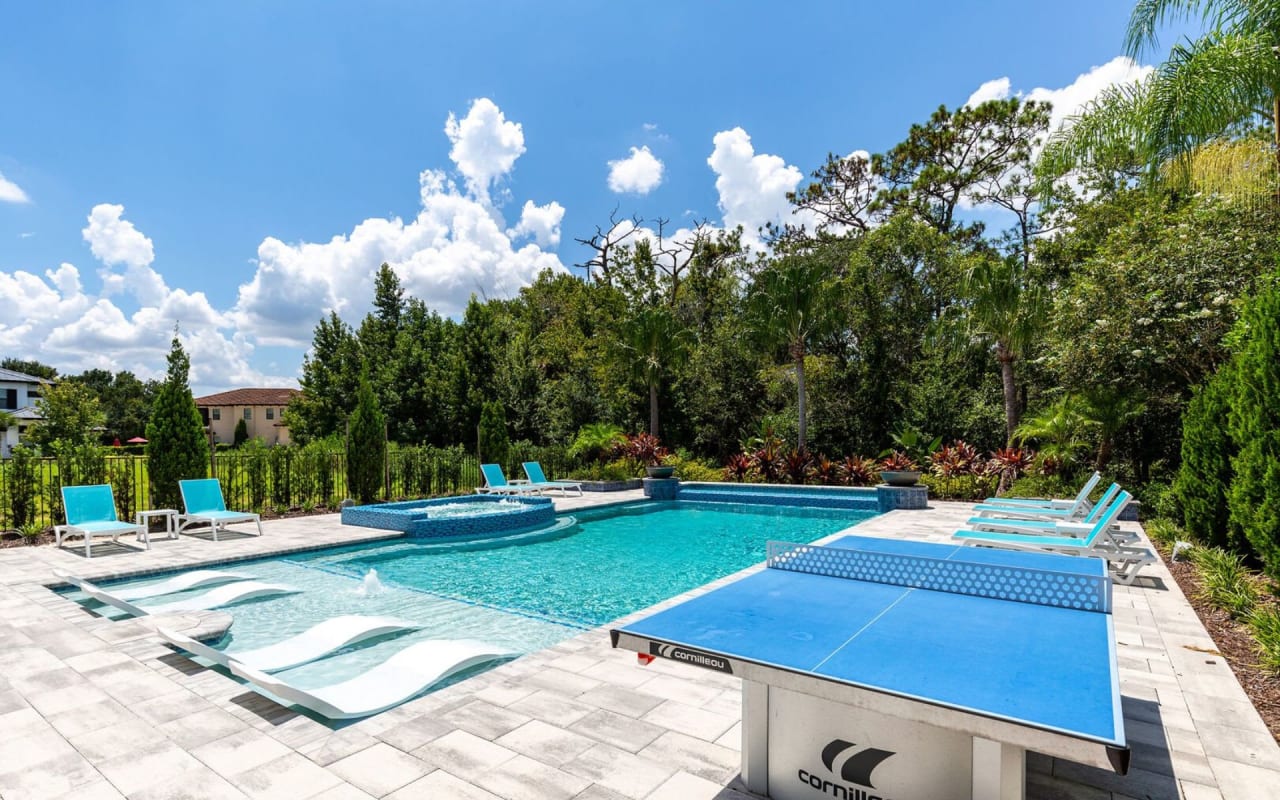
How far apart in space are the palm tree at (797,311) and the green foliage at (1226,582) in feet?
40.0

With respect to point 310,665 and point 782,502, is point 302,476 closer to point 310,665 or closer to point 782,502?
point 310,665

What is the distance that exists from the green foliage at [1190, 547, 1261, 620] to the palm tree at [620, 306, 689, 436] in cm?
1652

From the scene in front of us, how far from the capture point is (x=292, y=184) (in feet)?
60.4

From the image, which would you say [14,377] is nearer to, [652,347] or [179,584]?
[652,347]

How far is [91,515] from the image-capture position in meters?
9.86

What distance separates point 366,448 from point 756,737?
13.9 m

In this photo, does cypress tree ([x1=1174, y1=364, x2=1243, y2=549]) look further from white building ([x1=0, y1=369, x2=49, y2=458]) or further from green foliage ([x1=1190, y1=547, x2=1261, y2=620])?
white building ([x1=0, y1=369, x2=49, y2=458])

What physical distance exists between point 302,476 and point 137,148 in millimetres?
7781

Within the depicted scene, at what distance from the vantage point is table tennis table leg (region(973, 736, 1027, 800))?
2275mm

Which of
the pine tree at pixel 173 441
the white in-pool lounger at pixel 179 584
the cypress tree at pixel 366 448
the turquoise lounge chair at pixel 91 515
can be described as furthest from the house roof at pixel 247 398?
the white in-pool lounger at pixel 179 584

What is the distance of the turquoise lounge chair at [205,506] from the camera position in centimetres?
1062

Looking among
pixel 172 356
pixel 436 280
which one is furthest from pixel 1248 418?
pixel 436 280

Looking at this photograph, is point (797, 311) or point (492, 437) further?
point (797, 311)

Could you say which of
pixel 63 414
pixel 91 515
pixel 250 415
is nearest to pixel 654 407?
pixel 91 515
